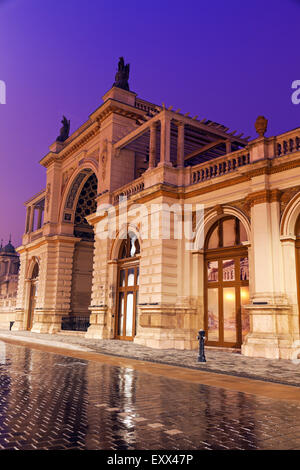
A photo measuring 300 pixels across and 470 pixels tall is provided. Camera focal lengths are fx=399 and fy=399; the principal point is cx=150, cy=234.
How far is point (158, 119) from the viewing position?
18.3 meters

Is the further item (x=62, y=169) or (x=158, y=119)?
(x=62, y=169)

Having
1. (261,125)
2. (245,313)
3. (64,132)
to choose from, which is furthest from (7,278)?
(261,125)

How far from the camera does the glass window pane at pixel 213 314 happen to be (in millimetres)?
15711

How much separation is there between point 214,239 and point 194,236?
2.79 ft

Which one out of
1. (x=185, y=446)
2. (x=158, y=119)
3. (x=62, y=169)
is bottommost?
(x=185, y=446)

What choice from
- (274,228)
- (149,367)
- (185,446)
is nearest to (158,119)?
(274,228)

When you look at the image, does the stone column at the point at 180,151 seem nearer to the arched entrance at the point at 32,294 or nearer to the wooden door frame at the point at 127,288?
the wooden door frame at the point at 127,288

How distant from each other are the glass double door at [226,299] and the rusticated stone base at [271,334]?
1391 mm

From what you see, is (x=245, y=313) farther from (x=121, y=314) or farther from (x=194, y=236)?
(x=121, y=314)

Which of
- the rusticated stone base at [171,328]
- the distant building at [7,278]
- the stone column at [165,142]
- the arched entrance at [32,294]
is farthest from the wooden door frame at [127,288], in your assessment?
the distant building at [7,278]

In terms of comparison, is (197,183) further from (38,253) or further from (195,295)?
(38,253)

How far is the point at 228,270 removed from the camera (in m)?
15.7

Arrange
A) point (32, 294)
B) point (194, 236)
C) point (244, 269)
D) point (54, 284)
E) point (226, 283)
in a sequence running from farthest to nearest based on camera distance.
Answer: point (32, 294), point (54, 284), point (194, 236), point (226, 283), point (244, 269)
